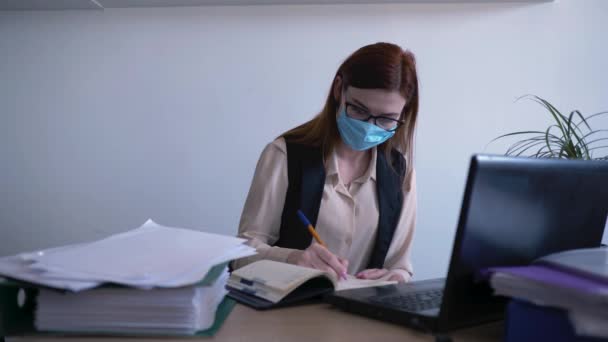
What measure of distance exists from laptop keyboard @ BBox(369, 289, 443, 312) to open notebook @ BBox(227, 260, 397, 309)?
0.12 metres

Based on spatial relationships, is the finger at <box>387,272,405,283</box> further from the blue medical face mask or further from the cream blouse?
the blue medical face mask

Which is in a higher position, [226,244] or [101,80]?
[101,80]

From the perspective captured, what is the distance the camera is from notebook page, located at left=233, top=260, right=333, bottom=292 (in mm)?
841

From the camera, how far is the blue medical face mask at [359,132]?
4.55 ft

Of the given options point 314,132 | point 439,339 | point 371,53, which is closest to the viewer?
point 439,339

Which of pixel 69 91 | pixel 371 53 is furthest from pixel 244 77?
pixel 371 53

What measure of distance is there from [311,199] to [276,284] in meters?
0.61

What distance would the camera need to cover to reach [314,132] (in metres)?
1.55

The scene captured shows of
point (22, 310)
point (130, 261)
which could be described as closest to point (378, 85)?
point (130, 261)

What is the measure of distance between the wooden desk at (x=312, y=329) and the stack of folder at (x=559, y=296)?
132 millimetres

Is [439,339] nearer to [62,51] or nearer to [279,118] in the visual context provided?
[279,118]

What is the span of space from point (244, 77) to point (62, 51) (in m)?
0.93

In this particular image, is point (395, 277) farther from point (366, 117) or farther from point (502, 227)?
point (502, 227)

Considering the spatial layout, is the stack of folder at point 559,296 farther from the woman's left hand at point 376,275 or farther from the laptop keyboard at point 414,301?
the woman's left hand at point 376,275
